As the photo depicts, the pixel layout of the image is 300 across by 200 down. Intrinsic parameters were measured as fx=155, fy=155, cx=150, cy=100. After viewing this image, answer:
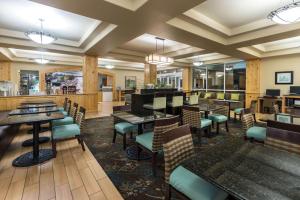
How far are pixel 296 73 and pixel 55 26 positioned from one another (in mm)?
9176

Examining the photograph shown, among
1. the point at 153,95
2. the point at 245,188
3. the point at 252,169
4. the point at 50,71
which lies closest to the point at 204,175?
the point at 245,188

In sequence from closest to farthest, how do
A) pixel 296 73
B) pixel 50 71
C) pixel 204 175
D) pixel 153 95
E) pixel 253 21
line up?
1. pixel 204 175
2. pixel 253 21
3. pixel 153 95
4. pixel 296 73
5. pixel 50 71

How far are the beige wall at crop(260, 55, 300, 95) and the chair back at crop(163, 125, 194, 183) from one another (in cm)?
760

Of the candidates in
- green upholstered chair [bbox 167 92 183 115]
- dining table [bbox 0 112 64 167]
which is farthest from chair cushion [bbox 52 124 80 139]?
green upholstered chair [bbox 167 92 183 115]

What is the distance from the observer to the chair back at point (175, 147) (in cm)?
155

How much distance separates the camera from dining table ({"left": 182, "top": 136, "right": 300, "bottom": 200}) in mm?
906

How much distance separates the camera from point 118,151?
3.18 meters

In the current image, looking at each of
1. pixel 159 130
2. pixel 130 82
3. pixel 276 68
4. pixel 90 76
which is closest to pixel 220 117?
pixel 159 130

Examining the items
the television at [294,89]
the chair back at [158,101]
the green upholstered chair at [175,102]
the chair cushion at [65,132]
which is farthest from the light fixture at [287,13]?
the television at [294,89]

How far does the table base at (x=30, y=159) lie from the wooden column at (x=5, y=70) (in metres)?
8.23

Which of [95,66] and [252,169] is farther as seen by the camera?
[95,66]

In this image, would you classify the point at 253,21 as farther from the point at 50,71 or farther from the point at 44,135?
the point at 50,71

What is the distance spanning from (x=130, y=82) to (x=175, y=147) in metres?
12.9

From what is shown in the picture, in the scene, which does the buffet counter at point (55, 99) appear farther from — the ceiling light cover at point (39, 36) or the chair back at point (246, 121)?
the chair back at point (246, 121)
